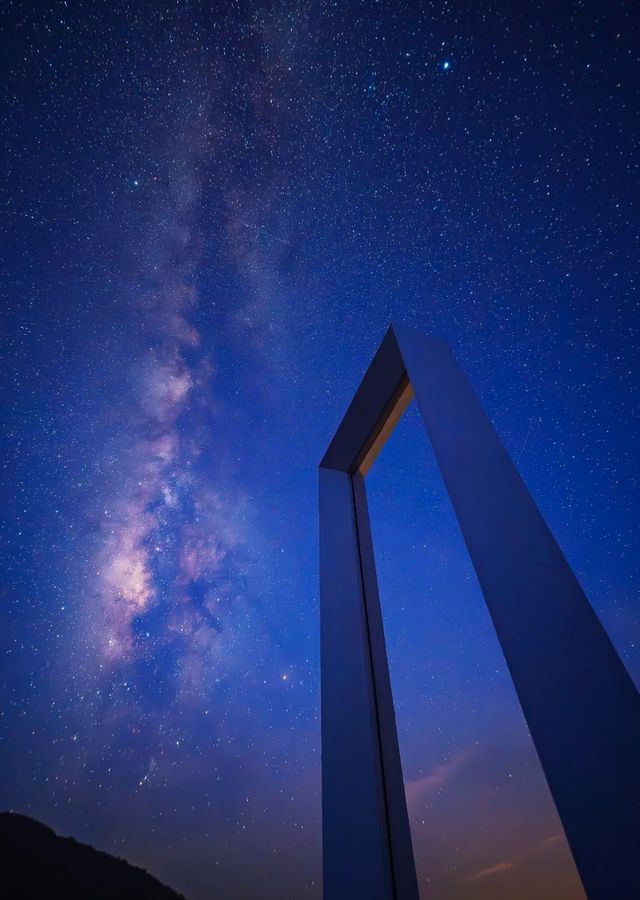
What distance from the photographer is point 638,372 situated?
127 inches

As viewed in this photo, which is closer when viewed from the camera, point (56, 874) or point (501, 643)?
point (501, 643)

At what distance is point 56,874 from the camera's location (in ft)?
44.0

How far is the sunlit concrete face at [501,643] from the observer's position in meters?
0.54

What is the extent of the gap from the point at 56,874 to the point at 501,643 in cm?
2145

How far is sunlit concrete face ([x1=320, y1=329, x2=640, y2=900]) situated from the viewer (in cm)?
54

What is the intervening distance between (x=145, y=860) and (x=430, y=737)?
602 inches

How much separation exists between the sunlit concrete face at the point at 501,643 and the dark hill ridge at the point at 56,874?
18554 mm

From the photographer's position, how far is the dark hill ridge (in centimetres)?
1285

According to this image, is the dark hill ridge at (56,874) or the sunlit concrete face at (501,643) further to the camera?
the dark hill ridge at (56,874)

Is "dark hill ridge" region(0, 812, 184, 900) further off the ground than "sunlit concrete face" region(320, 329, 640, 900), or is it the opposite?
"dark hill ridge" region(0, 812, 184, 900)

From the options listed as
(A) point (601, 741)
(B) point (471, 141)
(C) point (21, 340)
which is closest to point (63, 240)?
(C) point (21, 340)

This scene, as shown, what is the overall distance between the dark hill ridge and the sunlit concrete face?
18.6 m

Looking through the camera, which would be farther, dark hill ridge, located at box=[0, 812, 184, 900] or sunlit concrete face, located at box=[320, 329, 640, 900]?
dark hill ridge, located at box=[0, 812, 184, 900]

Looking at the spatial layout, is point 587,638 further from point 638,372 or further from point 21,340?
point 21,340
